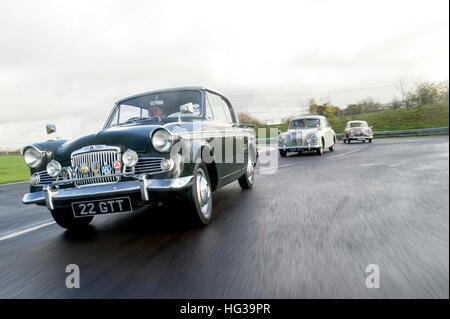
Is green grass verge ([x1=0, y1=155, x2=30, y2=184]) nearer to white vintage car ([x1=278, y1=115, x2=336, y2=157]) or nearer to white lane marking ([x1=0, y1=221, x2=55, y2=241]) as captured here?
white lane marking ([x1=0, y1=221, x2=55, y2=241])

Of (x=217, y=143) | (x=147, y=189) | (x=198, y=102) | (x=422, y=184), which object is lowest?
(x=422, y=184)

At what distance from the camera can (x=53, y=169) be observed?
4.12m

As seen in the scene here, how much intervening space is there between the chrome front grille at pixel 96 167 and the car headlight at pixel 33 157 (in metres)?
0.52

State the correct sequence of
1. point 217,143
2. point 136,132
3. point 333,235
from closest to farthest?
point 333,235 < point 136,132 < point 217,143

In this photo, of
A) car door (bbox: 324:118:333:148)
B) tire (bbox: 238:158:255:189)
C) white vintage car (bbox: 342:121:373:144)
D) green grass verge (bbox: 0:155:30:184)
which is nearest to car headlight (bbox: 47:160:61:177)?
tire (bbox: 238:158:255:189)

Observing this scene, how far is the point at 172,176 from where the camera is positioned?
12.3 feet

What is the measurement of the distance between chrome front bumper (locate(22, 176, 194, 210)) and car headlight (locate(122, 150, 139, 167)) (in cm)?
21

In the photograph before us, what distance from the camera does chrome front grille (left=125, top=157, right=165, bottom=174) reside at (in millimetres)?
3752

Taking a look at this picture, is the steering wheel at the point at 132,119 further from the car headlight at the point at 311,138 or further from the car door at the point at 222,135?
the car headlight at the point at 311,138
